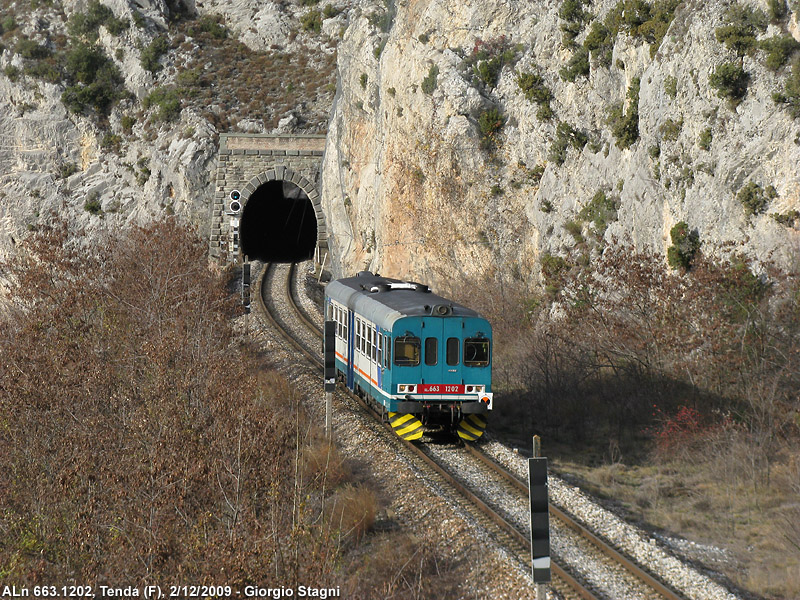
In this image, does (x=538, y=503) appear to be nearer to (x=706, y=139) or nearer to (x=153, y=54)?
(x=706, y=139)

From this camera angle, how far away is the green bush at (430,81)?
36.3 metres

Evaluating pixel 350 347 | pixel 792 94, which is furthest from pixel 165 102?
pixel 792 94

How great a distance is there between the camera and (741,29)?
2188 cm

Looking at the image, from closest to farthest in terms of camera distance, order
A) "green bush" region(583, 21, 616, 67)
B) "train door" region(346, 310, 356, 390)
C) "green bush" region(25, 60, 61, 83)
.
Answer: "train door" region(346, 310, 356, 390) → "green bush" region(583, 21, 616, 67) → "green bush" region(25, 60, 61, 83)

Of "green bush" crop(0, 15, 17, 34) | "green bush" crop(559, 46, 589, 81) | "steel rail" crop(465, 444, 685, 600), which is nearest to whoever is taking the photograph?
"steel rail" crop(465, 444, 685, 600)

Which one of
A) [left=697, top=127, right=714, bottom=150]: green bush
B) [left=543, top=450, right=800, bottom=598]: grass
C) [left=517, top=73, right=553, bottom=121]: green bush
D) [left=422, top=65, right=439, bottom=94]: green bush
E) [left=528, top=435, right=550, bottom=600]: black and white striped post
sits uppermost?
[left=422, top=65, right=439, bottom=94]: green bush

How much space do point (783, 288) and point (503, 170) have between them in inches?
641

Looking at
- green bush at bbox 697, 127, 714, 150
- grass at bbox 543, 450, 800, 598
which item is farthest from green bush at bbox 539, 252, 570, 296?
grass at bbox 543, 450, 800, 598

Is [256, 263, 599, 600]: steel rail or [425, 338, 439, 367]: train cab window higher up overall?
[425, 338, 439, 367]: train cab window

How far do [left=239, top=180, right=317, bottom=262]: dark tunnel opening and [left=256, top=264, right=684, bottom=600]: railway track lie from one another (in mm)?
36141

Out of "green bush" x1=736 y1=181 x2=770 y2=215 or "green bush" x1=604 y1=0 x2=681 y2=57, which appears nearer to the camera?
"green bush" x1=736 y1=181 x2=770 y2=215

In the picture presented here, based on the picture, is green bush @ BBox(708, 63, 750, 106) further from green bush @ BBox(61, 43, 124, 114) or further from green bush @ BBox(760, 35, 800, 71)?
green bush @ BBox(61, 43, 124, 114)

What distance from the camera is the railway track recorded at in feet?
38.4

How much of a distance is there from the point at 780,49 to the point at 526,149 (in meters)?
12.8
